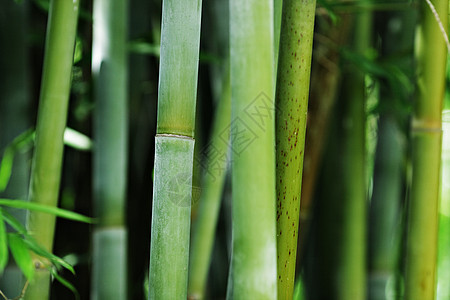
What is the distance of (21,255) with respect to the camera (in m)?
0.41

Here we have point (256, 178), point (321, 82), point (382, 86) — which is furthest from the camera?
point (382, 86)

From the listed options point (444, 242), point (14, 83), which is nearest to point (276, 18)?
point (14, 83)

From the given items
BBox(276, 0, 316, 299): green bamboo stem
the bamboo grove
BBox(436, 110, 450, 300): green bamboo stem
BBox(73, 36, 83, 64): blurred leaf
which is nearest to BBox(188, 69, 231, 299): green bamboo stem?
the bamboo grove

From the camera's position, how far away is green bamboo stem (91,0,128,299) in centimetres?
65

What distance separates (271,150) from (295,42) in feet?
0.30

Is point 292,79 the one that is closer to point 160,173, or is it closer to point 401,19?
point 160,173

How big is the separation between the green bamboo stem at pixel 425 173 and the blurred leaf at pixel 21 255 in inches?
13.0

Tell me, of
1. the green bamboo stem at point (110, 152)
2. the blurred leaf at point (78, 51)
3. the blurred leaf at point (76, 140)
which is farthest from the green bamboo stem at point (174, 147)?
the blurred leaf at point (78, 51)

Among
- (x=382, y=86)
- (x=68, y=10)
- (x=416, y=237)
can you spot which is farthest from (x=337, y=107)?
(x=68, y=10)

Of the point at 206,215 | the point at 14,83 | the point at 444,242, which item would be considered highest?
the point at 14,83

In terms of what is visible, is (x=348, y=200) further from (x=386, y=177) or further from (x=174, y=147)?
(x=174, y=147)

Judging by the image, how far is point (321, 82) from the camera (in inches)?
32.8

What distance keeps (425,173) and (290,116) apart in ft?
0.53

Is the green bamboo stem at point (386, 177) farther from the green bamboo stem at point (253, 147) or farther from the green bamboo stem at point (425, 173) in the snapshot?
the green bamboo stem at point (253, 147)
